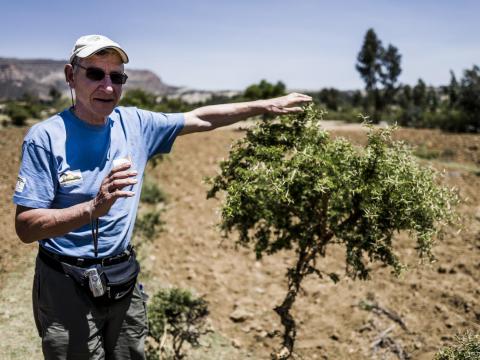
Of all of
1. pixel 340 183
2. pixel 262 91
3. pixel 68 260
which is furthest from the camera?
pixel 262 91

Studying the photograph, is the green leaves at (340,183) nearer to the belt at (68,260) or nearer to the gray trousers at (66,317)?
the belt at (68,260)

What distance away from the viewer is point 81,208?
244cm

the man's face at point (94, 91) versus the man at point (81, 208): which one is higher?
the man's face at point (94, 91)

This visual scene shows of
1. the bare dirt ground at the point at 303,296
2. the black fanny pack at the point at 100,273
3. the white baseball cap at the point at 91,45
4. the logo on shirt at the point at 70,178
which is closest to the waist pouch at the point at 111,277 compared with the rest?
the black fanny pack at the point at 100,273

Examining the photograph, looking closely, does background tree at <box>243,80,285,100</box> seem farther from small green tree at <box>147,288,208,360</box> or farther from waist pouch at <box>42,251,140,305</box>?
waist pouch at <box>42,251,140,305</box>

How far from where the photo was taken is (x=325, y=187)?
347cm

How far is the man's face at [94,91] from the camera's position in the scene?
2859mm

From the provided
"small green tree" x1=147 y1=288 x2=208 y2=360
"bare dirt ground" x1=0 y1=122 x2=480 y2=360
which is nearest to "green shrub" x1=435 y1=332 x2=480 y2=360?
"bare dirt ground" x1=0 y1=122 x2=480 y2=360

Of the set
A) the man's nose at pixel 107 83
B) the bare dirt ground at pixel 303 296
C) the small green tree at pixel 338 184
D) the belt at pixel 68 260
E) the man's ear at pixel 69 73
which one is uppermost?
the man's ear at pixel 69 73

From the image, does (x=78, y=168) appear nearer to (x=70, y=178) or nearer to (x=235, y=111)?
(x=70, y=178)

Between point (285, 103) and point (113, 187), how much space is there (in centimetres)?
171

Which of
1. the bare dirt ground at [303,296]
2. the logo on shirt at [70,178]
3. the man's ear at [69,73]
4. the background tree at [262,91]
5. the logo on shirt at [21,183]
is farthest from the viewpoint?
the background tree at [262,91]

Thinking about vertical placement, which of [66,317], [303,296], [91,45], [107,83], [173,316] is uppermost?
[91,45]

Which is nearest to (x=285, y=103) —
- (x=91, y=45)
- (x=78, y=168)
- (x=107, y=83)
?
(x=107, y=83)
